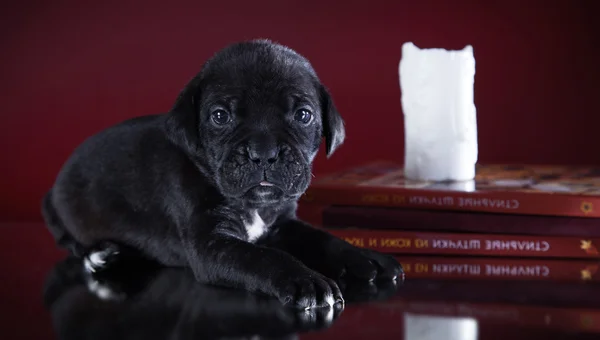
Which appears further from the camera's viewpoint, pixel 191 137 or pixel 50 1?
pixel 50 1

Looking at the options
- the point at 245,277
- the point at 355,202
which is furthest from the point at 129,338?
the point at 355,202

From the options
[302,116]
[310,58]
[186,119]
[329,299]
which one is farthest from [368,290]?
[310,58]

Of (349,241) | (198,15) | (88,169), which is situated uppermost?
(198,15)

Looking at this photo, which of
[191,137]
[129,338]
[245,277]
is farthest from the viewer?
[191,137]

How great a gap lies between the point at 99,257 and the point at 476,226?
68 centimetres

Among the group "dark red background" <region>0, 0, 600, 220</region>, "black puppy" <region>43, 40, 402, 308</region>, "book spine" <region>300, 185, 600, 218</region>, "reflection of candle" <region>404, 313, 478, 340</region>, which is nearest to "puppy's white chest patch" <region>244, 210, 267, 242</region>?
"black puppy" <region>43, 40, 402, 308</region>

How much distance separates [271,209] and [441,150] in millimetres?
442

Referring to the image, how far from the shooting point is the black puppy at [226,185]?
4.13ft

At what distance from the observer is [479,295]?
128cm

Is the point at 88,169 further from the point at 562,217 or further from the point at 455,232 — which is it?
the point at 562,217

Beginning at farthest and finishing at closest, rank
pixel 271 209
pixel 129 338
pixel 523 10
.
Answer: pixel 523 10 → pixel 271 209 → pixel 129 338

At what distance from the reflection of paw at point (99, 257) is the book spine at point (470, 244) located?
16.4 inches

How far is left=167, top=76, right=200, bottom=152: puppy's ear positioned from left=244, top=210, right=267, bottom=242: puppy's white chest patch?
163 millimetres

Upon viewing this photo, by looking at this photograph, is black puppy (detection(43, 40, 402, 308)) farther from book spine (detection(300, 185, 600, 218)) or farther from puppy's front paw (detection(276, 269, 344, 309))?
book spine (detection(300, 185, 600, 218))
